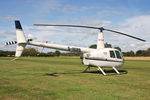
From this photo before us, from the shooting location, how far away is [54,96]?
297 inches

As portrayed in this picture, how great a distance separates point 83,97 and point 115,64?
9.78 metres

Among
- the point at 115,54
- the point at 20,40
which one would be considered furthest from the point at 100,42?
the point at 20,40

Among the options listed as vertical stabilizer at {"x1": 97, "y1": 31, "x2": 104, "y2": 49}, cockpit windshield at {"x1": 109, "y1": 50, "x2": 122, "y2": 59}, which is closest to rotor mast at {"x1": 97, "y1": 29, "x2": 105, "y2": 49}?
vertical stabilizer at {"x1": 97, "y1": 31, "x2": 104, "y2": 49}

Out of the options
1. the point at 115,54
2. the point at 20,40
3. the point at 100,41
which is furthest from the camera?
the point at 115,54

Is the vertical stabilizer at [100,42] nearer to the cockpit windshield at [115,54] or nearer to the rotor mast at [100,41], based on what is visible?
the rotor mast at [100,41]

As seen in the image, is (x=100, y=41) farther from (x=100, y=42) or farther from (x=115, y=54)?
(x=115, y=54)

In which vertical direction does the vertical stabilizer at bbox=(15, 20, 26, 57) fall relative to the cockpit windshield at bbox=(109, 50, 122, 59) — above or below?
above

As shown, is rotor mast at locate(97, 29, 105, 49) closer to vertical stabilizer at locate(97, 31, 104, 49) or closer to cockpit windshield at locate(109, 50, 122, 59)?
vertical stabilizer at locate(97, 31, 104, 49)

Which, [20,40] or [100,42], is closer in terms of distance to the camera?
[20,40]

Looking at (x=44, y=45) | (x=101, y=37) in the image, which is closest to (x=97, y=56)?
(x=101, y=37)

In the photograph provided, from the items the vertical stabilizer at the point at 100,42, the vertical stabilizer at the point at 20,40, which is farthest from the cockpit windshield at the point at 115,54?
the vertical stabilizer at the point at 20,40

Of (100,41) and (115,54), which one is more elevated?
(100,41)

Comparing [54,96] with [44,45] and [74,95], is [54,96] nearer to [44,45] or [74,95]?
[74,95]

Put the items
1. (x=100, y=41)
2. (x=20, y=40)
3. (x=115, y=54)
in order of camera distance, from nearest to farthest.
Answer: (x=20, y=40) → (x=100, y=41) → (x=115, y=54)
